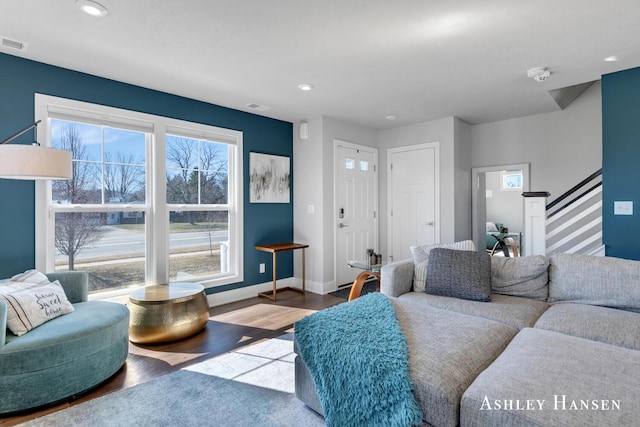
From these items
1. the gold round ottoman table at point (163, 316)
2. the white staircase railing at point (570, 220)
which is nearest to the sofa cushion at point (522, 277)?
the white staircase railing at point (570, 220)

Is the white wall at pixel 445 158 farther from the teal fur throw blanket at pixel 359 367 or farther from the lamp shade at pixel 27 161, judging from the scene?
the lamp shade at pixel 27 161

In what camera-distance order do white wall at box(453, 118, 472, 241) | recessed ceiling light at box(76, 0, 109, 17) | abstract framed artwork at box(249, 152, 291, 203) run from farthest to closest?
white wall at box(453, 118, 472, 241) < abstract framed artwork at box(249, 152, 291, 203) < recessed ceiling light at box(76, 0, 109, 17)

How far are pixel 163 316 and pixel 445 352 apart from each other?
2.26m

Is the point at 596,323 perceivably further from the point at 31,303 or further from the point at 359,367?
the point at 31,303

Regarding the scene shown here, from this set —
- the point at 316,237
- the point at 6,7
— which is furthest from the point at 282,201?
the point at 6,7

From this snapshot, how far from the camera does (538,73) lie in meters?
3.06

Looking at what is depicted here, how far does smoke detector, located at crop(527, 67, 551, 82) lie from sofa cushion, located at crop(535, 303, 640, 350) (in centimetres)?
203

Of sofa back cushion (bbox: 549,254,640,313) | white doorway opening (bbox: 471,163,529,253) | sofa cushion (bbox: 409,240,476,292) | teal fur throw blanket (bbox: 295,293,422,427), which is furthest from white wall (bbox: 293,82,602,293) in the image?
teal fur throw blanket (bbox: 295,293,422,427)

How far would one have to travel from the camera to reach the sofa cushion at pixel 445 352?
1.37 metres

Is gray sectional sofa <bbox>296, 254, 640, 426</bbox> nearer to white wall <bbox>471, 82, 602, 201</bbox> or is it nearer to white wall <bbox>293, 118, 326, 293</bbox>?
white wall <bbox>293, 118, 326, 293</bbox>

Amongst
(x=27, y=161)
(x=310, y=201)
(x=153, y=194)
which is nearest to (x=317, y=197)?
(x=310, y=201)

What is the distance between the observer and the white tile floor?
88.7 inches

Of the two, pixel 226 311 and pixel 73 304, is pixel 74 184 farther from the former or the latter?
pixel 226 311

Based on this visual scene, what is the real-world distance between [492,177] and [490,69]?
464 cm
